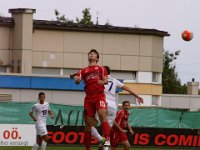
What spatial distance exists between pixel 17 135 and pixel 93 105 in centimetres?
1526

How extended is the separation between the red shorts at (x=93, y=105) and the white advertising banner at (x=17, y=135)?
14.7m

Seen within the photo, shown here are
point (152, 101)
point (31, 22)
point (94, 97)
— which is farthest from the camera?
point (152, 101)

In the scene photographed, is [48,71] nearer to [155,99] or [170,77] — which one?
[155,99]

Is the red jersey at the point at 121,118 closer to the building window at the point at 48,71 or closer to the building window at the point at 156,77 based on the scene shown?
the building window at the point at 48,71

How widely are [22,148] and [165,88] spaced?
2927 inches

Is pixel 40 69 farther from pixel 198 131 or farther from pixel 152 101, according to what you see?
pixel 198 131

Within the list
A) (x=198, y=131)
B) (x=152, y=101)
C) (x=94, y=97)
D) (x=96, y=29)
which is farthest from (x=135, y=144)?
(x=152, y=101)

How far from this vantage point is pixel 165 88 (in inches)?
4112

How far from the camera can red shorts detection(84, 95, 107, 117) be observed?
18484 millimetres

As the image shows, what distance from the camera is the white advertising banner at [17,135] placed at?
33000 mm

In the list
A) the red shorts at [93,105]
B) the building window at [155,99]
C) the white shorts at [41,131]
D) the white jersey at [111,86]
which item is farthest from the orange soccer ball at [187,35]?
the building window at [155,99]

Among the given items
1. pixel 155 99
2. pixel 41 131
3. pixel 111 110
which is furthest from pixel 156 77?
pixel 111 110

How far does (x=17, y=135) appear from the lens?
109ft

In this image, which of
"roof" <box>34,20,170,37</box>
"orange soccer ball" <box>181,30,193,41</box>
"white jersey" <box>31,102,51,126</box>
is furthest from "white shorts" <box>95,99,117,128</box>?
"roof" <box>34,20,170,37</box>
